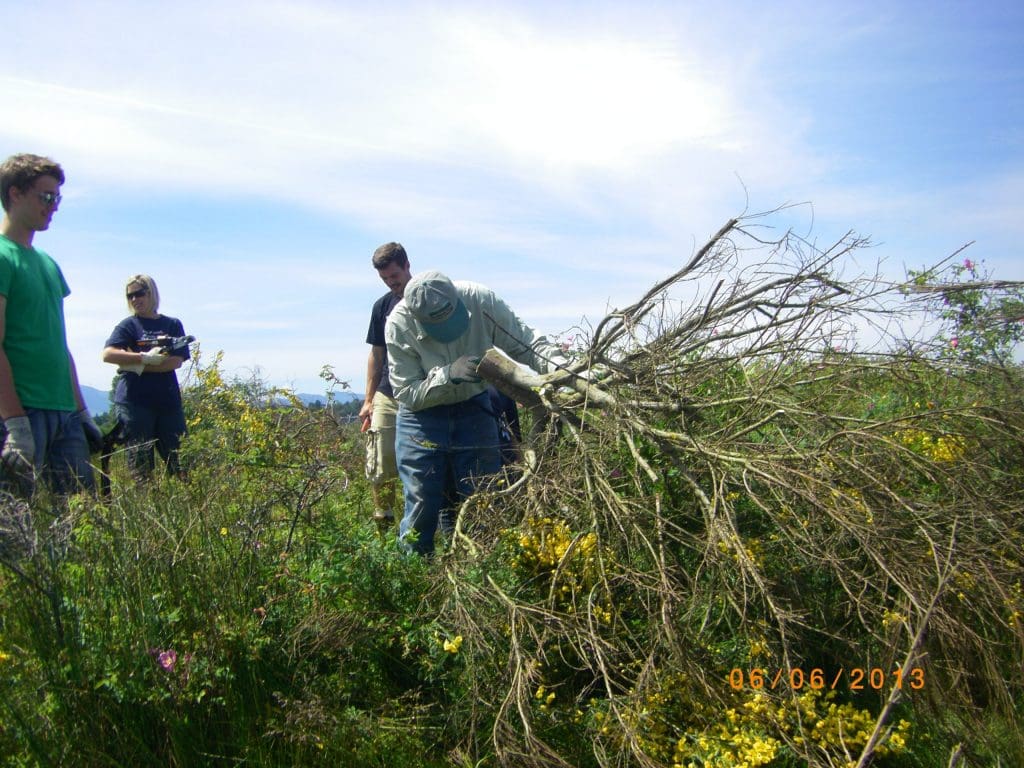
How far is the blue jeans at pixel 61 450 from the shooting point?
11.2 feet

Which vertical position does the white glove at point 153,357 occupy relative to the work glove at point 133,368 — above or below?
above

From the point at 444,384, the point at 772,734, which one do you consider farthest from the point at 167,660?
the point at 772,734

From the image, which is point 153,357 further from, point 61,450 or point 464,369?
point 464,369

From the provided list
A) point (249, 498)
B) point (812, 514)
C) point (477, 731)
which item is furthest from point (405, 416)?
point (812, 514)

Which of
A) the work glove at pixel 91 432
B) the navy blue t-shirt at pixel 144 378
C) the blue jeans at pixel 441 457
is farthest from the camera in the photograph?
the navy blue t-shirt at pixel 144 378

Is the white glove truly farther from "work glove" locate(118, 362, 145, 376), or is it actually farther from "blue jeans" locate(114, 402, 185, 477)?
"blue jeans" locate(114, 402, 185, 477)

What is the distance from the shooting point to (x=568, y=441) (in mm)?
3574

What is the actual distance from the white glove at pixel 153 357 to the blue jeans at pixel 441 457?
70.7 inches

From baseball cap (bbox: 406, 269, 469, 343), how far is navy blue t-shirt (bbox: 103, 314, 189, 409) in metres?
2.02

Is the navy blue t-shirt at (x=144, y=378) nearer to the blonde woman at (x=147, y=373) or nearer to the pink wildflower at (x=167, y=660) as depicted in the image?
the blonde woman at (x=147, y=373)

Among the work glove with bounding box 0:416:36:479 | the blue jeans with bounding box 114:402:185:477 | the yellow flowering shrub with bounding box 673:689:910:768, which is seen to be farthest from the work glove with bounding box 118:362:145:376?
the yellow flowering shrub with bounding box 673:689:910:768

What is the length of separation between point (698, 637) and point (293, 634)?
1.43 m

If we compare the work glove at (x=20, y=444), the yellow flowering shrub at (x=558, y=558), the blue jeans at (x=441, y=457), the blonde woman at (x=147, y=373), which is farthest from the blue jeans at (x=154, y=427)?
the yellow flowering shrub at (x=558, y=558)

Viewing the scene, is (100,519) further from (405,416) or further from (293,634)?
(405,416)
